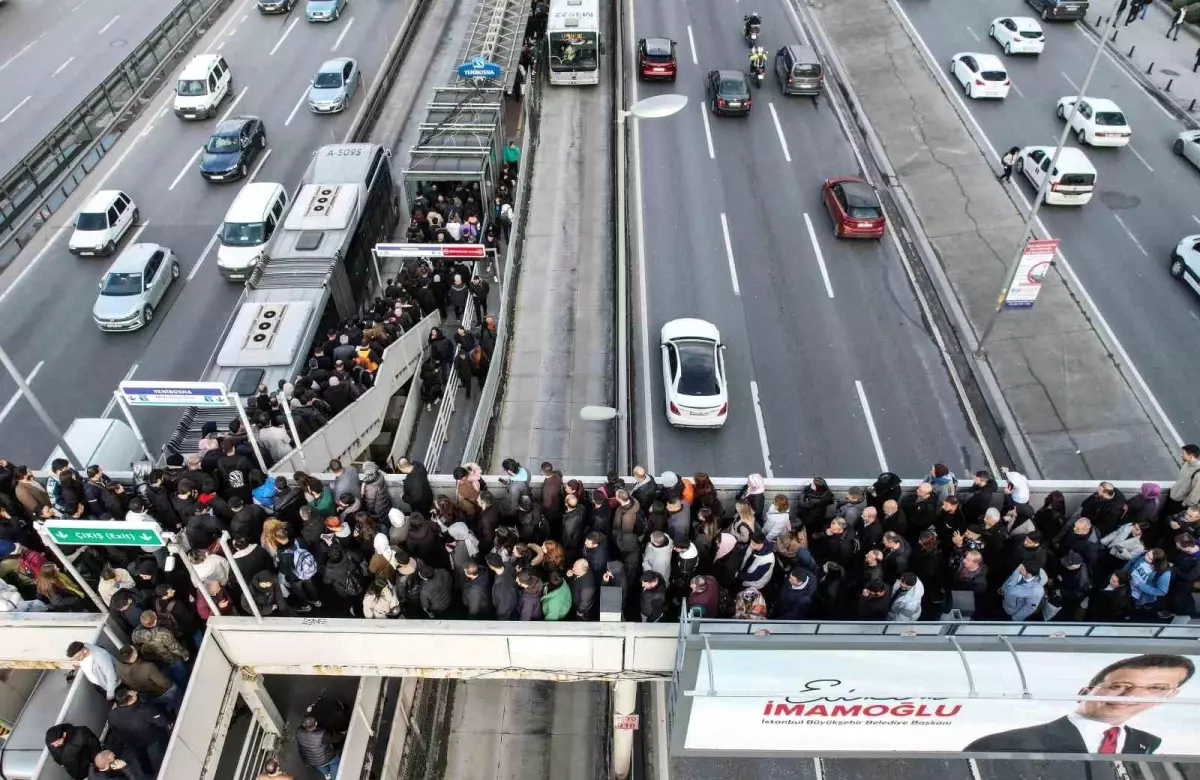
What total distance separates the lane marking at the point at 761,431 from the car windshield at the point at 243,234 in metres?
15.8

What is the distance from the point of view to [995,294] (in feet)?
75.9

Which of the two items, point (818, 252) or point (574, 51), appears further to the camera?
point (574, 51)

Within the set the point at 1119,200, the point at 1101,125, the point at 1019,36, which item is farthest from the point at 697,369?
the point at 1019,36

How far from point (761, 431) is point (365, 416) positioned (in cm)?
856

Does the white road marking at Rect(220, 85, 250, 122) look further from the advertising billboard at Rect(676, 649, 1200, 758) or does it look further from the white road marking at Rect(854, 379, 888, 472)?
the advertising billboard at Rect(676, 649, 1200, 758)

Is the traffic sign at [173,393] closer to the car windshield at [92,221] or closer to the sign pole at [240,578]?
the sign pole at [240,578]

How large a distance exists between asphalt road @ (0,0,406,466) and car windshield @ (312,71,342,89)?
1167mm

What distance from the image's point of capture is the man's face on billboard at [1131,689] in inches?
360

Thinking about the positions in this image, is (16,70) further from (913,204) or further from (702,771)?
(702,771)

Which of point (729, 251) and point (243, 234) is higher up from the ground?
point (729, 251)

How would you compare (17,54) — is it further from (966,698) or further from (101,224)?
(966,698)

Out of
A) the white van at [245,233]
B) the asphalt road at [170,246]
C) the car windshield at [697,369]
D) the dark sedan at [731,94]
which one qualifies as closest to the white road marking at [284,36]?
the asphalt road at [170,246]

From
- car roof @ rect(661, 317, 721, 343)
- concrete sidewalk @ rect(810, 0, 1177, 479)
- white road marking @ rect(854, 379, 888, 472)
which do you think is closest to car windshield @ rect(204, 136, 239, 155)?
car roof @ rect(661, 317, 721, 343)

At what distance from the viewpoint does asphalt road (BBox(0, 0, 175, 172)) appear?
33.7 m
